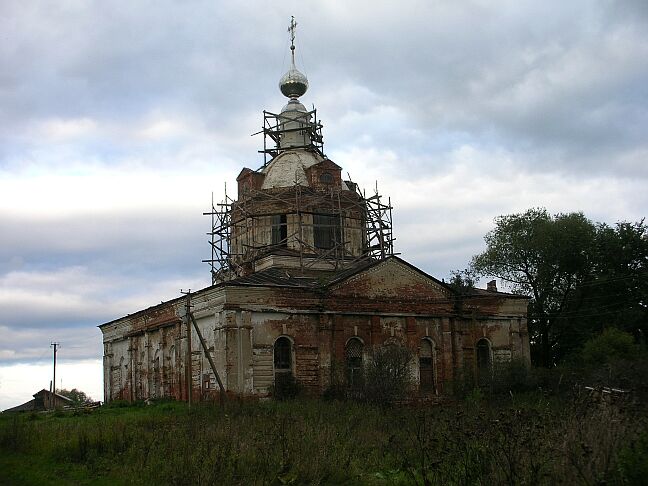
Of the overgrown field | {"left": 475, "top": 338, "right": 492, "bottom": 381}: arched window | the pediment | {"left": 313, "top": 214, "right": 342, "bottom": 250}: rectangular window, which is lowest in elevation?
the overgrown field

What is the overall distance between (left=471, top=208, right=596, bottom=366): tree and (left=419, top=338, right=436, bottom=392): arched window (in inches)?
533

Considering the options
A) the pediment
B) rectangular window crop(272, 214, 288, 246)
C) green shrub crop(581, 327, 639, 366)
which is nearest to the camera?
the pediment

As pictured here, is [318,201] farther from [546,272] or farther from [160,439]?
[160,439]

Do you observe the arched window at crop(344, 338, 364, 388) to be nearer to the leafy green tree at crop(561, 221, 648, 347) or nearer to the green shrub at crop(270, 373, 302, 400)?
the green shrub at crop(270, 373, 302, 400)

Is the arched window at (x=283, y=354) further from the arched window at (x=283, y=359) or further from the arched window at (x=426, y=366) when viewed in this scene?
the arched window at (x=426, y=366)

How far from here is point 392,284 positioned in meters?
30.5

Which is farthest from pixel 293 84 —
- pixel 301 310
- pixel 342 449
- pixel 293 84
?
pixel 342 449

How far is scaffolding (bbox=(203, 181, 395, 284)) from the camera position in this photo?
111 feet

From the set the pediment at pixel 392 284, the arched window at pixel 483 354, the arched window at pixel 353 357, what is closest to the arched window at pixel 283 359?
the arched window at pixel 353 357

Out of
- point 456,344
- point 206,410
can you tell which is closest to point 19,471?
point 206,410

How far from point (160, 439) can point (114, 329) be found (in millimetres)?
25048

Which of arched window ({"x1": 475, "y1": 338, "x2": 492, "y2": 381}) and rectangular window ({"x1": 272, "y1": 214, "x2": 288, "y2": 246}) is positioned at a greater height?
rectangular window ({"x1": 272, "y1": 214, "x2": 288, "y2": 246})

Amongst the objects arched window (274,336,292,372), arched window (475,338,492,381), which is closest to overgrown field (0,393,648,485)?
arched window (274,336,292,372)

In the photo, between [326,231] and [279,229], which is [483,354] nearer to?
[326,231]
